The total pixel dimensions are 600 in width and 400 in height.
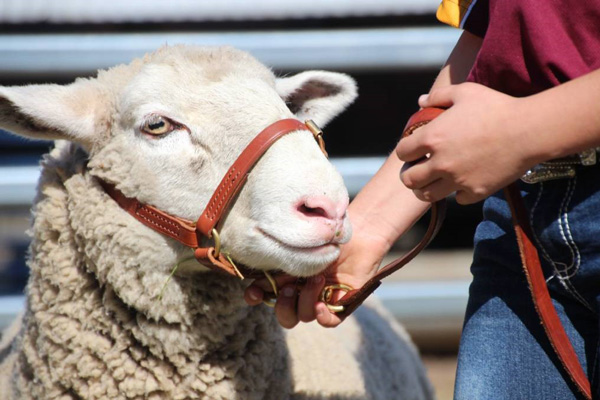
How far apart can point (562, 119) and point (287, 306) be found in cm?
84

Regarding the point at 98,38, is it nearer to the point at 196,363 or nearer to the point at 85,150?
the point at 85,150

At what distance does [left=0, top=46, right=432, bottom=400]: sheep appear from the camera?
190cm

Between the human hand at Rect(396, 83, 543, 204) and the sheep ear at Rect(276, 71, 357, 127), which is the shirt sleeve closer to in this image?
the human hand at Rect(396, 83, 543, 204)

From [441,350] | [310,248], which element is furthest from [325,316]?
[441,350]

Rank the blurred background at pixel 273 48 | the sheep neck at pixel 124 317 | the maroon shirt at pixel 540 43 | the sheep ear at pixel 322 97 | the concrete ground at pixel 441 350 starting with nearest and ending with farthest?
A: the maroon shirt at pixel 540 43, the sheep neck at pixel 124 317, the sheep ear at pixel 322 97, the blurred background at pixel 273 48, the concrete ground at pixel 441 350

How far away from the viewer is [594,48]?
55.1 inches

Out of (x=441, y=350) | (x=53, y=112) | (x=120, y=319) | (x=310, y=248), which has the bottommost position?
(x=441, y=350)

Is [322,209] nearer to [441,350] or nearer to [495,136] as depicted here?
[495,136]

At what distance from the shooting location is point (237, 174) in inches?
71.7

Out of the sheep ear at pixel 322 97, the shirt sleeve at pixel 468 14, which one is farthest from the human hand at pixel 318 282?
the sheep ear at pixel 322 97

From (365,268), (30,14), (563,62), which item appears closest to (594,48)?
(563,62)

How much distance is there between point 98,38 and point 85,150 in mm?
2253

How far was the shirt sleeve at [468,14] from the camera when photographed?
165 cm

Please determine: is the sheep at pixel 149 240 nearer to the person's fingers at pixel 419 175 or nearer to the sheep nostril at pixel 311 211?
the sheep nostril at pixel 311 211
